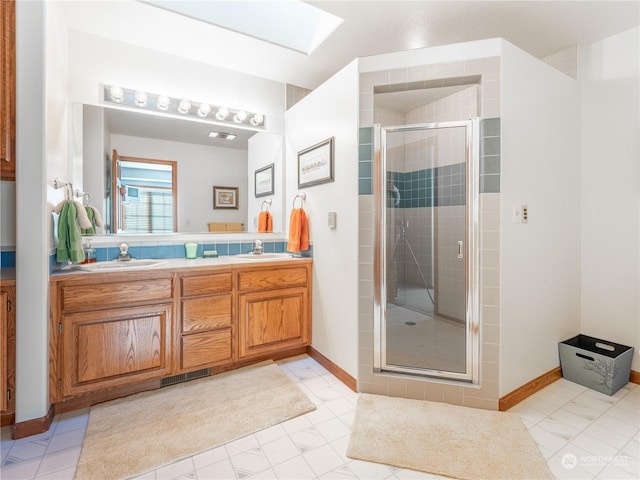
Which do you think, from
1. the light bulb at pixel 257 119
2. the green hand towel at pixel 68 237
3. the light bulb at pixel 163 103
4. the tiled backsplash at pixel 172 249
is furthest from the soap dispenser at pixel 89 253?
the light bulb at pixel 257 119

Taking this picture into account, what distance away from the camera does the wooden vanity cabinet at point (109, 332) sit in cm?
178

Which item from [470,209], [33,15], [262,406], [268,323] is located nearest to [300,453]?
[262,406]

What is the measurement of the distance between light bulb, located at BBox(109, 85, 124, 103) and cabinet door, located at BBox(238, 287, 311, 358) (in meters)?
1.69

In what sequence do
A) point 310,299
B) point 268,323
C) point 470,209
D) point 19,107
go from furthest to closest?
point 310,299 < point 268,323 < point 470,209 < point 19,107

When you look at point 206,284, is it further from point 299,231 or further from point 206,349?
point 299,231

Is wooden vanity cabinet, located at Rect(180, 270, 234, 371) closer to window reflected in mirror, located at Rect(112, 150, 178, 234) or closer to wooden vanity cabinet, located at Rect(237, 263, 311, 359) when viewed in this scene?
wooden vanity cabinet, located at Rect(237, 263, 311, 359)

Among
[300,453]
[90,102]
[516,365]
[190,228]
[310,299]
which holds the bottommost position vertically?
[300,453]

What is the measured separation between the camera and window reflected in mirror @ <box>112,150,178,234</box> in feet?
7.78

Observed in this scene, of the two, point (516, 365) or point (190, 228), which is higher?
point (190, 228)

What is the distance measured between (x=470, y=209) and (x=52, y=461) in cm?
248

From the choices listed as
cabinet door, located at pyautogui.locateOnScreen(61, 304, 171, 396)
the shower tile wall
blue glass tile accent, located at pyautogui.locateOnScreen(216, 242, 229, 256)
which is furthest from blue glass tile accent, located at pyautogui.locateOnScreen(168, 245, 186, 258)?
the shower tile wall

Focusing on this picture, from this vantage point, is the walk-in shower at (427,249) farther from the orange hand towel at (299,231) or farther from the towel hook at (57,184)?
the towel hook at (57,184)

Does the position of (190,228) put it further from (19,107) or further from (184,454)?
(184,454)

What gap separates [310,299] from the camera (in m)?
2.62
